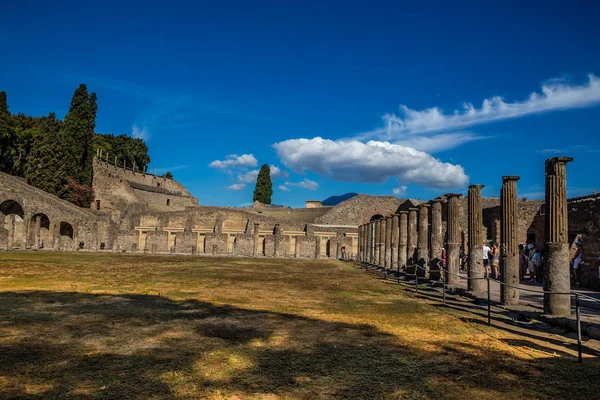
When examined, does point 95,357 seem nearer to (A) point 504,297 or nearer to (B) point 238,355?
(B) point 238,355

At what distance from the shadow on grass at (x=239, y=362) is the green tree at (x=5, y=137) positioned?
45056 millimetres

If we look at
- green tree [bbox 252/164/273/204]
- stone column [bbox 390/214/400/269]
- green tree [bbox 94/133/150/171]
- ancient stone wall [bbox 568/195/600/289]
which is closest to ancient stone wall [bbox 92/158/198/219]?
green tree [bbox 94/133/150/171]

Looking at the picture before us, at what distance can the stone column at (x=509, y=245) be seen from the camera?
9.41m

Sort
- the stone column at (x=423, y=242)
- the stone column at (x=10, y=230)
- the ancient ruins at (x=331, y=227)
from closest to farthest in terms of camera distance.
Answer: the ancient ruins at (x=331, y=227)
the stone column at (x=423, y=242)
the stone column at (x=10, y=230)

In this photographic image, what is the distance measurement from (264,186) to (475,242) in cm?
5598

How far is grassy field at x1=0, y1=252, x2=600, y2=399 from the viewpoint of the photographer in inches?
154

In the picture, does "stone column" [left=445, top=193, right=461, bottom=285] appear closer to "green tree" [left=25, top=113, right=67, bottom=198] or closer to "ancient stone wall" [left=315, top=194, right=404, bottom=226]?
"ancient stone wall" [left=315, top=194, right=404, bottom=226]

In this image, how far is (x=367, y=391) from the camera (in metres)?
3.92

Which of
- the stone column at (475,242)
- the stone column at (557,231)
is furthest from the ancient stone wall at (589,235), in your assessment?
the stone column at (557,231)

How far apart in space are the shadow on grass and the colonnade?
7.45 ft

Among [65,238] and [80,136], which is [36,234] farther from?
[80,136]

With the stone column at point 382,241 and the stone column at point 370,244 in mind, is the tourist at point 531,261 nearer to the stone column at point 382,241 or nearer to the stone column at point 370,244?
the stone column at point 382,241

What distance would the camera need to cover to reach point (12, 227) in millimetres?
35062

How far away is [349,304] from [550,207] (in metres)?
4.59
